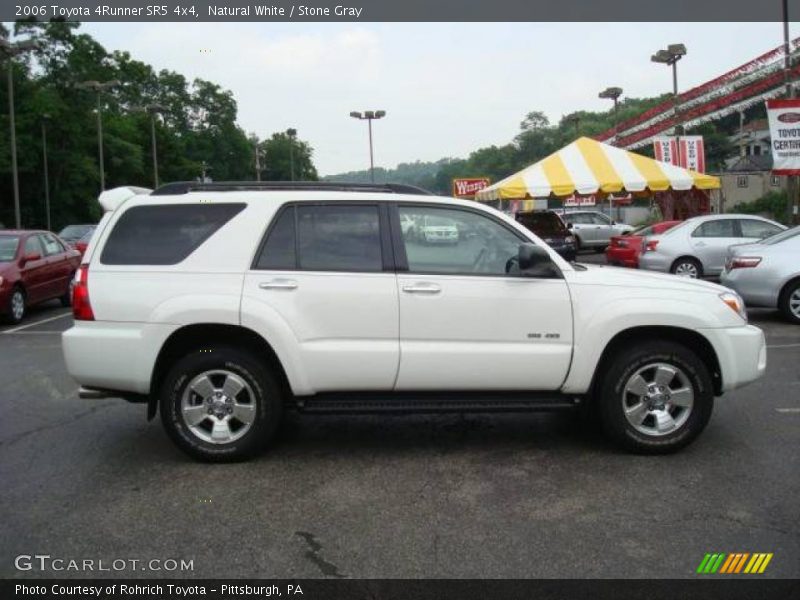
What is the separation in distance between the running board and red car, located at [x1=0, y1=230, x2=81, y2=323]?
8.85 m

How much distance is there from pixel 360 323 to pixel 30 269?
9.91 m

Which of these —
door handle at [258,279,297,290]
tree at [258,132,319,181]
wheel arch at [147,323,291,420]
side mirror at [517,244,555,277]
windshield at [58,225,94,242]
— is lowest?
wheel arch at [147,323,291,420]

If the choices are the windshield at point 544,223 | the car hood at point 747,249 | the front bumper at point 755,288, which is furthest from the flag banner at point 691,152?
the front bumper at point 755,288

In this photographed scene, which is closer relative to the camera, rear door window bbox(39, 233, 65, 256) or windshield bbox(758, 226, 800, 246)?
windshield bbox(758, 226, 800, 246)

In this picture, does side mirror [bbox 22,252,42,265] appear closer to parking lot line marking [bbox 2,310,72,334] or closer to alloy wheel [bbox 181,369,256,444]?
parking lot line marking [bbox 2,310,72,334]

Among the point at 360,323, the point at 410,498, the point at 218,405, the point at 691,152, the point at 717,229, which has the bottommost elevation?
the point at 410,498

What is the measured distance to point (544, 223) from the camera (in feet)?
67.8

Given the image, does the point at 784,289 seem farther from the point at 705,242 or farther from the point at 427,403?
the point at 427,403

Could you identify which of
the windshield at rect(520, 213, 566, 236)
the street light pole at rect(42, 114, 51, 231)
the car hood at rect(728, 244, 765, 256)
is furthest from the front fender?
the street light pole at rect(42, 114, 51, 231)

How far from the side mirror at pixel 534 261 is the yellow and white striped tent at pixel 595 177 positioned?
1557cm

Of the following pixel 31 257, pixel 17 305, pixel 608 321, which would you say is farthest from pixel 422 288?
pixel 31 257

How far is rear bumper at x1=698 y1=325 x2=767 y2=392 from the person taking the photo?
17.0 ft

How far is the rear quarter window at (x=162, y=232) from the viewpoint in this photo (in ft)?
16.6

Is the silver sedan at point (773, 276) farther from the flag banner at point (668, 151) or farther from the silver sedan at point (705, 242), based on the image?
the flag banner at point (668, 151)
